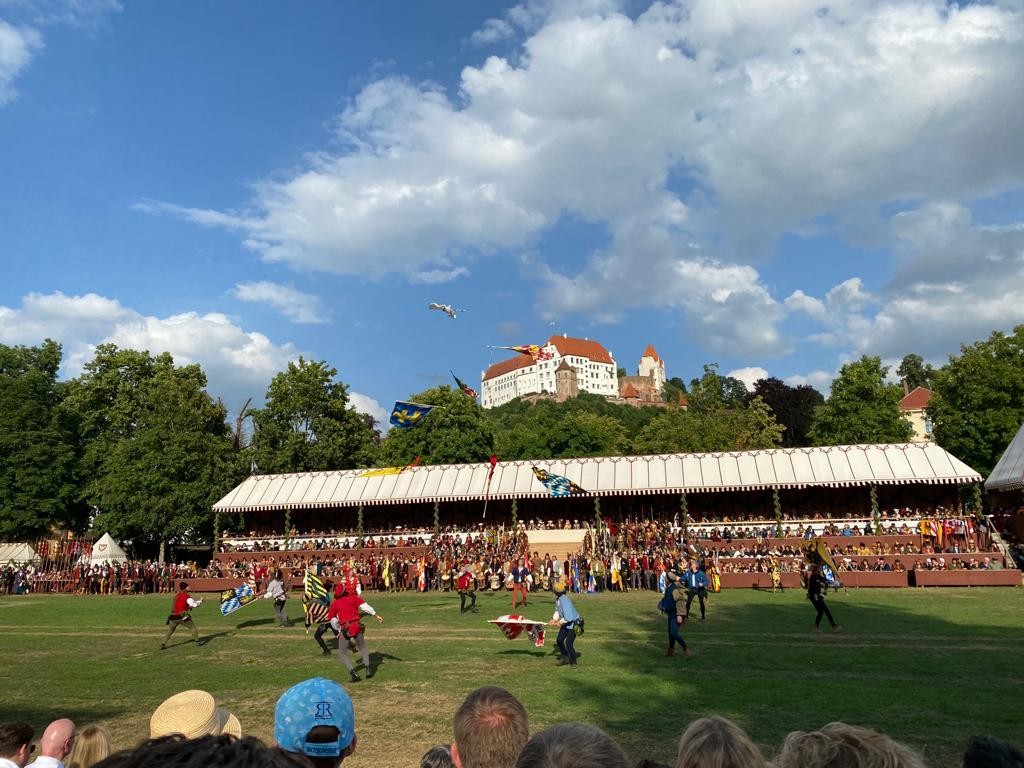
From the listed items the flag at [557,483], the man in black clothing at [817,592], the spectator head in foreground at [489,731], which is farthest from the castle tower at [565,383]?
the spectator head in foreground at [489,731]

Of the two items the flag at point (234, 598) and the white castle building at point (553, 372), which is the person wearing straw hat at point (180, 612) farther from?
the white castle building at point (553, 372)

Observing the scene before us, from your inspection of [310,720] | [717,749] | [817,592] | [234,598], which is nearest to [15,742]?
[310,720]

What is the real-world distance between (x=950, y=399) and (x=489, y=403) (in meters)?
121

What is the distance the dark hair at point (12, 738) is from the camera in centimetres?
462

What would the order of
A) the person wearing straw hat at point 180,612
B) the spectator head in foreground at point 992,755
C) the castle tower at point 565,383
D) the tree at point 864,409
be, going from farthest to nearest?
the castle tower at point 565,383
the tree at point 864,409
the person wearing straw hat at point 180,612
the spectator head in foreground at point 992,755

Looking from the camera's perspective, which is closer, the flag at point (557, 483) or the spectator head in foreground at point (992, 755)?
the spectator head in foreground at point (992, 755)

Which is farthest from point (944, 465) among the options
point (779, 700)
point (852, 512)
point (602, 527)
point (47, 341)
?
point (47, 341)

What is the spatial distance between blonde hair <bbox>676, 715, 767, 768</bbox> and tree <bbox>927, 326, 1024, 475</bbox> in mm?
52640

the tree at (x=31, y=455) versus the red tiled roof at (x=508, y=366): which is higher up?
the red tiled roof at (x=508, y=366)

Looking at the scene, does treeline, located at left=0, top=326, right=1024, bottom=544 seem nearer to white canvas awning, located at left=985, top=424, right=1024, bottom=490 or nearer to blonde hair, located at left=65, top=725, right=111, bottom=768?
white canvas awning, located at left=985, top=424, right=1024, bottom=490

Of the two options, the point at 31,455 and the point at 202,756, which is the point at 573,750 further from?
the point at 31,455

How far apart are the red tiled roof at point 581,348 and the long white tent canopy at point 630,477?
110647 mm

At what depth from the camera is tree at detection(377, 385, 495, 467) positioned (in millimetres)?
56875

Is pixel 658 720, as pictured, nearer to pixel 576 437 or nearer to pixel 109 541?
pixel 109 541
